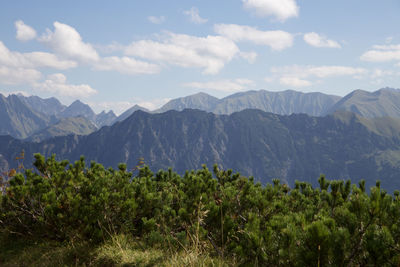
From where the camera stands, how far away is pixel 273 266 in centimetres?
383

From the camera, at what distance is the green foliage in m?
3.31

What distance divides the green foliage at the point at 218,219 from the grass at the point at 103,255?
0.10m

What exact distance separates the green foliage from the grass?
95mm

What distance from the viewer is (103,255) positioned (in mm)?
5547

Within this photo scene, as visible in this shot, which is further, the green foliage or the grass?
the grass

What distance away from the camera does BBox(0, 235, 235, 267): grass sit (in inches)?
187

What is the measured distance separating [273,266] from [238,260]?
1210 millimetres

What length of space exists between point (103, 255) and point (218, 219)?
8.17 ft

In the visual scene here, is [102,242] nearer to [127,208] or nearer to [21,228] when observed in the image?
[127,208]

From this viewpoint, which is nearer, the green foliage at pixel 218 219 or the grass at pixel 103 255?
the green foliage at pixel 218 219

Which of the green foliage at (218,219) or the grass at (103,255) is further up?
the green foliage at (218,219)

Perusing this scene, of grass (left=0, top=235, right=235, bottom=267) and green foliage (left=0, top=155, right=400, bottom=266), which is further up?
green foliage (left=0, top=155, right=400, bottom=266)

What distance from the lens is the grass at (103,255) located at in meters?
4.75

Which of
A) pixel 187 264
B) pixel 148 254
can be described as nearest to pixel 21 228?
A: pixel 148 254
